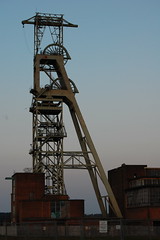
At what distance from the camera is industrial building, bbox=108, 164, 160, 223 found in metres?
56.0

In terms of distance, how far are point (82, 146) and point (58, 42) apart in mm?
15291

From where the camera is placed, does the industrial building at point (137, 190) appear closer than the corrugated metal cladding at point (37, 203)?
No

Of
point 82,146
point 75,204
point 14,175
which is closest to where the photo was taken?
point 75,204

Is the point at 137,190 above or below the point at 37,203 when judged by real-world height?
above

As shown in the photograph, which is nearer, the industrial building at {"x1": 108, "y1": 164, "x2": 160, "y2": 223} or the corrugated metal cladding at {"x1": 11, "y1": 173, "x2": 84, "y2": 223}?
the corrugated metal cladding at {"x1": 11, "y1": 173, "x2": 84, "y2": 223}

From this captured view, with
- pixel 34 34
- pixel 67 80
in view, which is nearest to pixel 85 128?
pixel 67 80

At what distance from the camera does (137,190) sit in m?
59.8

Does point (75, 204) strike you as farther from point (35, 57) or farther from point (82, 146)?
point (35, 57)

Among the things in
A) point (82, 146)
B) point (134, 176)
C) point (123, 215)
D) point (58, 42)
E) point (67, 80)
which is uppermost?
point (58, 42)

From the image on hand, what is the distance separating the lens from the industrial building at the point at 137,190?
184 feet

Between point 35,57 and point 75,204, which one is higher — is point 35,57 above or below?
above

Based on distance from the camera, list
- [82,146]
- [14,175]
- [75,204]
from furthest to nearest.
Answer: [82,146], [14,175], [75,204]

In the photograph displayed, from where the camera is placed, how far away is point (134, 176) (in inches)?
2511

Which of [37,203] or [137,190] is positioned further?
[137,190]
